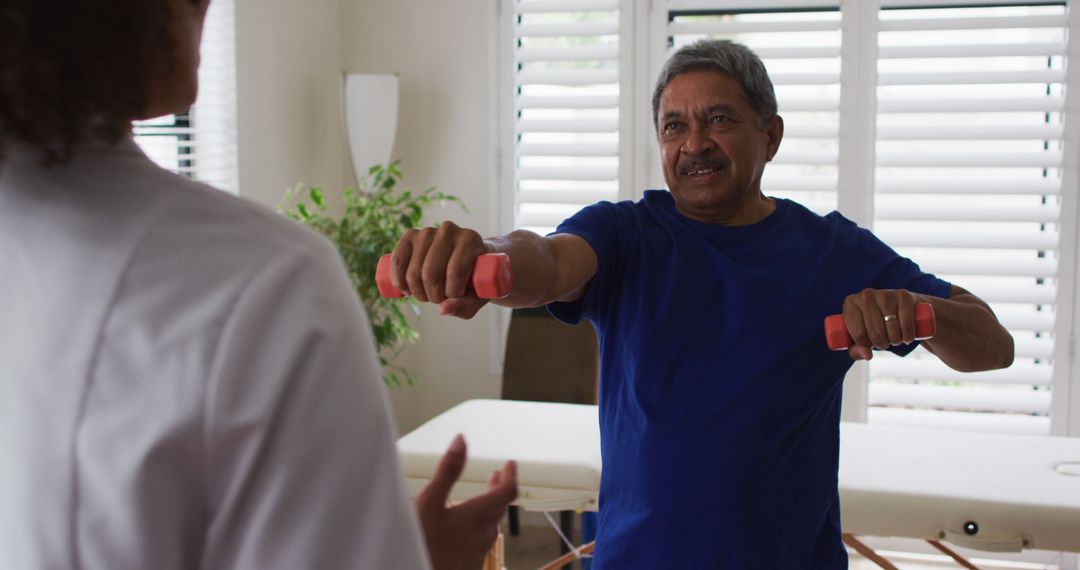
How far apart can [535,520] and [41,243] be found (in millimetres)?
3680

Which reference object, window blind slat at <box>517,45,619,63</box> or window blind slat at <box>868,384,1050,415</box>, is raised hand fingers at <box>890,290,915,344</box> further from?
window blind slat at <box>517,45,619,63</box>

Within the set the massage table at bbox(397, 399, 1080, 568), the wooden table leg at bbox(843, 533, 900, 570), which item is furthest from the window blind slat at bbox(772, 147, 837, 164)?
the wooden table leg at bbox(843, 533, 900, 570)

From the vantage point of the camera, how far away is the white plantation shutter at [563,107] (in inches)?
155

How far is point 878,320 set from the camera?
1303mm

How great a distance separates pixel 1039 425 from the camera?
3576 mm

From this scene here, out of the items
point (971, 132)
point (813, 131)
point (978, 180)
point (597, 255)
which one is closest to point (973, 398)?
point (978, 180)

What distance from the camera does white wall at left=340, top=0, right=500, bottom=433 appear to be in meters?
4.16

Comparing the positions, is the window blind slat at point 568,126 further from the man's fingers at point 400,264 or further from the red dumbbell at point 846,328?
the man's fingers at point 400,264

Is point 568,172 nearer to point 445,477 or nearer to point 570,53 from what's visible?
point 570,53

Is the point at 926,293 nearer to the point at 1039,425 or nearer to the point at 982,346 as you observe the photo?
the point at 982,346

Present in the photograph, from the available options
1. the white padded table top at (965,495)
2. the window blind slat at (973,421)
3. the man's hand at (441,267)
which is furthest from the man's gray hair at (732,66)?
the window blind slat at (973,421)

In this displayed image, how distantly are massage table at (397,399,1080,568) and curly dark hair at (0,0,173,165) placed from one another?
80.5 inches

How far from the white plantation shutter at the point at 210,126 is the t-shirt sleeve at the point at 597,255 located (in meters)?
2.09

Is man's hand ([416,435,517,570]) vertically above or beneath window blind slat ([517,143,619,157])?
beneath
